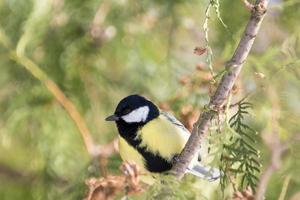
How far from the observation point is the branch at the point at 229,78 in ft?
4.09

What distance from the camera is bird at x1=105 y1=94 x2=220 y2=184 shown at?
1773 millimetres

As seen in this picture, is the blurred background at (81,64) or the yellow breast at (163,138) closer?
the yellow breast at (163,138)

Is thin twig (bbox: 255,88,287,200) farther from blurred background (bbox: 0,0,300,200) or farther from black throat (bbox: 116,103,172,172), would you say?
blurred background (bbox: 0,0,300,200)

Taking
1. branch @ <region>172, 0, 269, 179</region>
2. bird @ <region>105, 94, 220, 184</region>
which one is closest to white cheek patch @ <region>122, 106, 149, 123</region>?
bird @ <region>105, 94, 220, 184</region>

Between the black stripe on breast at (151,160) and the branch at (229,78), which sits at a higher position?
the branch at (229,78)

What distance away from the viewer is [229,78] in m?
1.29

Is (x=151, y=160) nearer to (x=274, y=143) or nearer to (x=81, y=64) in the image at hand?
(x=274, y=143)

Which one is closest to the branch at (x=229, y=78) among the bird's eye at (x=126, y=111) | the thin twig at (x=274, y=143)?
the thin twig at (x=274, y=143)

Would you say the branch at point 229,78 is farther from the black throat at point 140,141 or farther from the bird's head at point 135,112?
the bird's head at point 135,112

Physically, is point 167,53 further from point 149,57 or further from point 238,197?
point 238,197

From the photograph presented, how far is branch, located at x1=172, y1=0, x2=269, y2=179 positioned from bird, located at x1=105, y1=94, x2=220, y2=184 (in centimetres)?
34

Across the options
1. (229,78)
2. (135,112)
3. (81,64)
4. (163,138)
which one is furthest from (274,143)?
(81,64)

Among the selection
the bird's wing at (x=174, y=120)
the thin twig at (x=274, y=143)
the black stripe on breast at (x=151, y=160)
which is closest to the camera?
the thin twig at (x=274, y=143)

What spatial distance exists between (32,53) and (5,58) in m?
0.09
